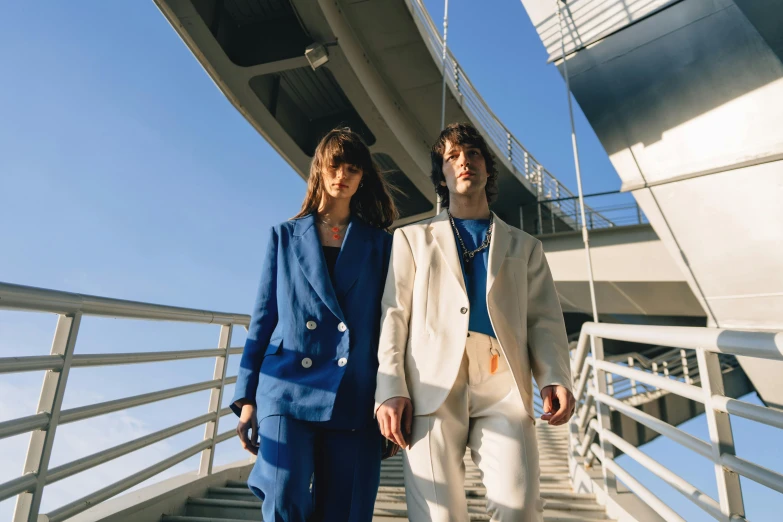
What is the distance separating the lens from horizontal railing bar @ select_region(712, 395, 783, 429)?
114cm

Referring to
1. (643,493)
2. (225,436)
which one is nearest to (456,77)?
(225,436)

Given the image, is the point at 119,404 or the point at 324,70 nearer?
the point at 119,404

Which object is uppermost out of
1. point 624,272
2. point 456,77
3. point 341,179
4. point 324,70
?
point 456,77

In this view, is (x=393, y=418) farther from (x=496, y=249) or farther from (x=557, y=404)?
(x=496, y=249)

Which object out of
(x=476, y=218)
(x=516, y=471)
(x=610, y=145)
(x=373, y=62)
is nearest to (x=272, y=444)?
(x=516, y=471)

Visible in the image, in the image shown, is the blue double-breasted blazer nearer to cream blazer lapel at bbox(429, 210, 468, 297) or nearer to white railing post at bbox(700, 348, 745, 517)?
cream blazer lapel at bbox(429, 210, 468, 297)

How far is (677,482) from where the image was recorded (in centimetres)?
172

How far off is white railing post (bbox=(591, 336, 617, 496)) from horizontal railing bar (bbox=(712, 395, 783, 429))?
1.26 metres

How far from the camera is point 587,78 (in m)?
5.58

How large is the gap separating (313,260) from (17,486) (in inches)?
48.4

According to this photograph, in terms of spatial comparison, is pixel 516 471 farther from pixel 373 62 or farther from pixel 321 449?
pixel 373 62

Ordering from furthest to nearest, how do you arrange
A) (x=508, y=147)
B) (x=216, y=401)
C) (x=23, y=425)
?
(x=508, y=147) < (x=216, y=401) < (x=23, y=425)

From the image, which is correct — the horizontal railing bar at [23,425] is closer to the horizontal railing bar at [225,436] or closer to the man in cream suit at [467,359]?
the man in cream suit at [467,359]

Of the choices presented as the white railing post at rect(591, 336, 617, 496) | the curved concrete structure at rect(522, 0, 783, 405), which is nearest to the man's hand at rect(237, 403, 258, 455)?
the white railing post at rect(591, 336, 617, 496)
